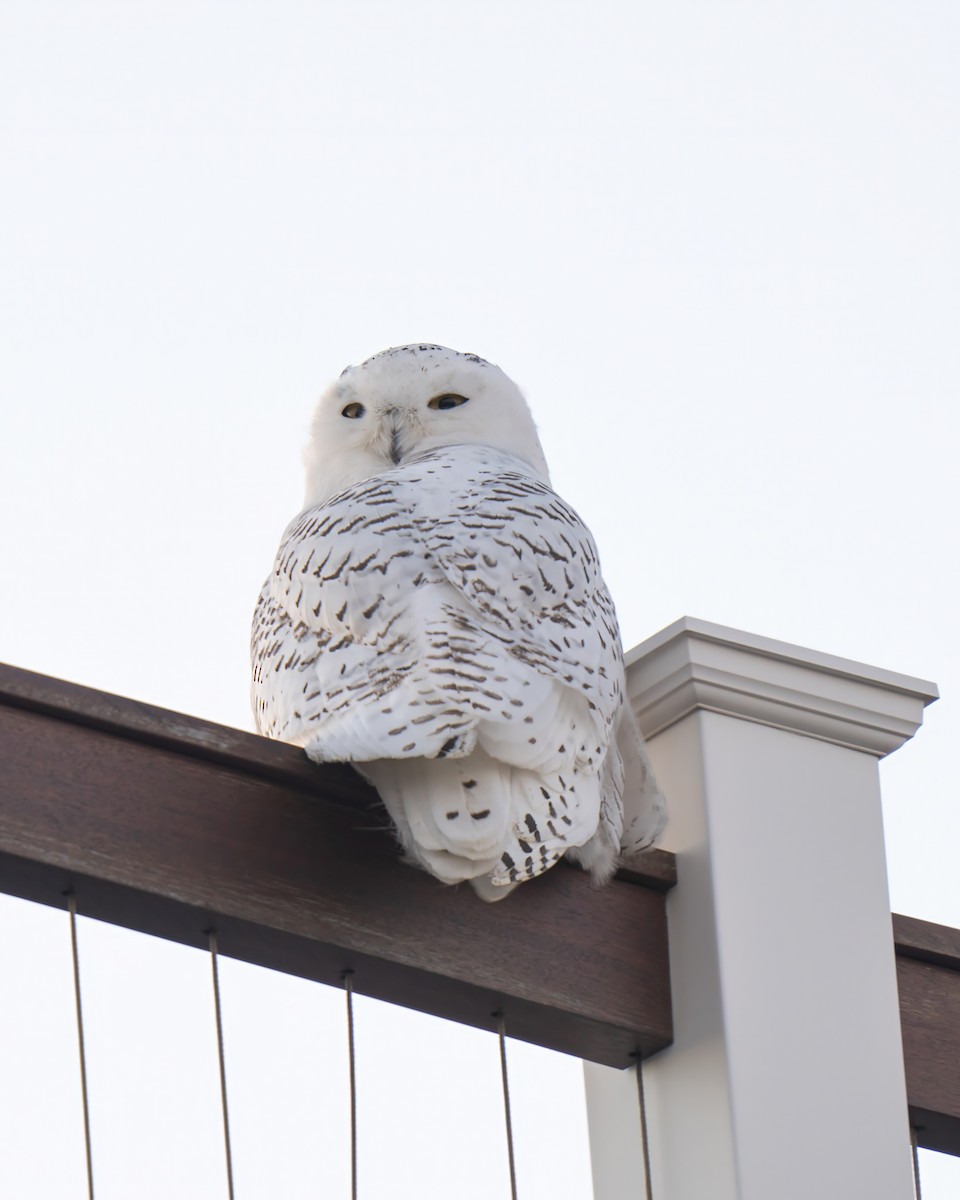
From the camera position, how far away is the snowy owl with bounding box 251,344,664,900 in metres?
1.76

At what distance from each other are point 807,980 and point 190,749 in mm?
610

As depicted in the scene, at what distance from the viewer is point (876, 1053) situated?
5.95ft

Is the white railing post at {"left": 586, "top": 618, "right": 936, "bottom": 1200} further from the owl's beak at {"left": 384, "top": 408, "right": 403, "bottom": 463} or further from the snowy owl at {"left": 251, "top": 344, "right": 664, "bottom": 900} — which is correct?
the owl's beak at {"left": 384, "top": 408, "right": 403, "bottom": 463}

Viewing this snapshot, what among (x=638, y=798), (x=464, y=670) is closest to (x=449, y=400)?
(x=638, y=798)

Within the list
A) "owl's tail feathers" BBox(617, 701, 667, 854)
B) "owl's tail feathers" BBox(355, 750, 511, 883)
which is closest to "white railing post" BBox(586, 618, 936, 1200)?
"owl's tail feathers" BBox(617, 701, 667, 854)

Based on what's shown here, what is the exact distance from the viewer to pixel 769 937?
184 cm

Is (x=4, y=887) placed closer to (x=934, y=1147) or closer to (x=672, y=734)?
(x=672, y=734)

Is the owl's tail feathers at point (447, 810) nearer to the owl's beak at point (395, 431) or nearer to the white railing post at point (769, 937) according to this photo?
the white railing post at point (769, 937)

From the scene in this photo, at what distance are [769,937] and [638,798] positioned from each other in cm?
30

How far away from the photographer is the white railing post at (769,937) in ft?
5.68

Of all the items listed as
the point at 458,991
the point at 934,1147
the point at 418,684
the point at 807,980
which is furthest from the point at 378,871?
the point at 934,1147

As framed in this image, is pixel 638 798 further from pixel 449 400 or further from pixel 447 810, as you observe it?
pixel 449 400

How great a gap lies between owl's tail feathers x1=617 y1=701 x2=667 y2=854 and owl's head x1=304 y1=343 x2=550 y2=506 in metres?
1.12

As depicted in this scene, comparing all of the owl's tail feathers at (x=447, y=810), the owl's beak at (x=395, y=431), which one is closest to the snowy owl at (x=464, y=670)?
the owl's tail feathers at (x=447, y=810)
